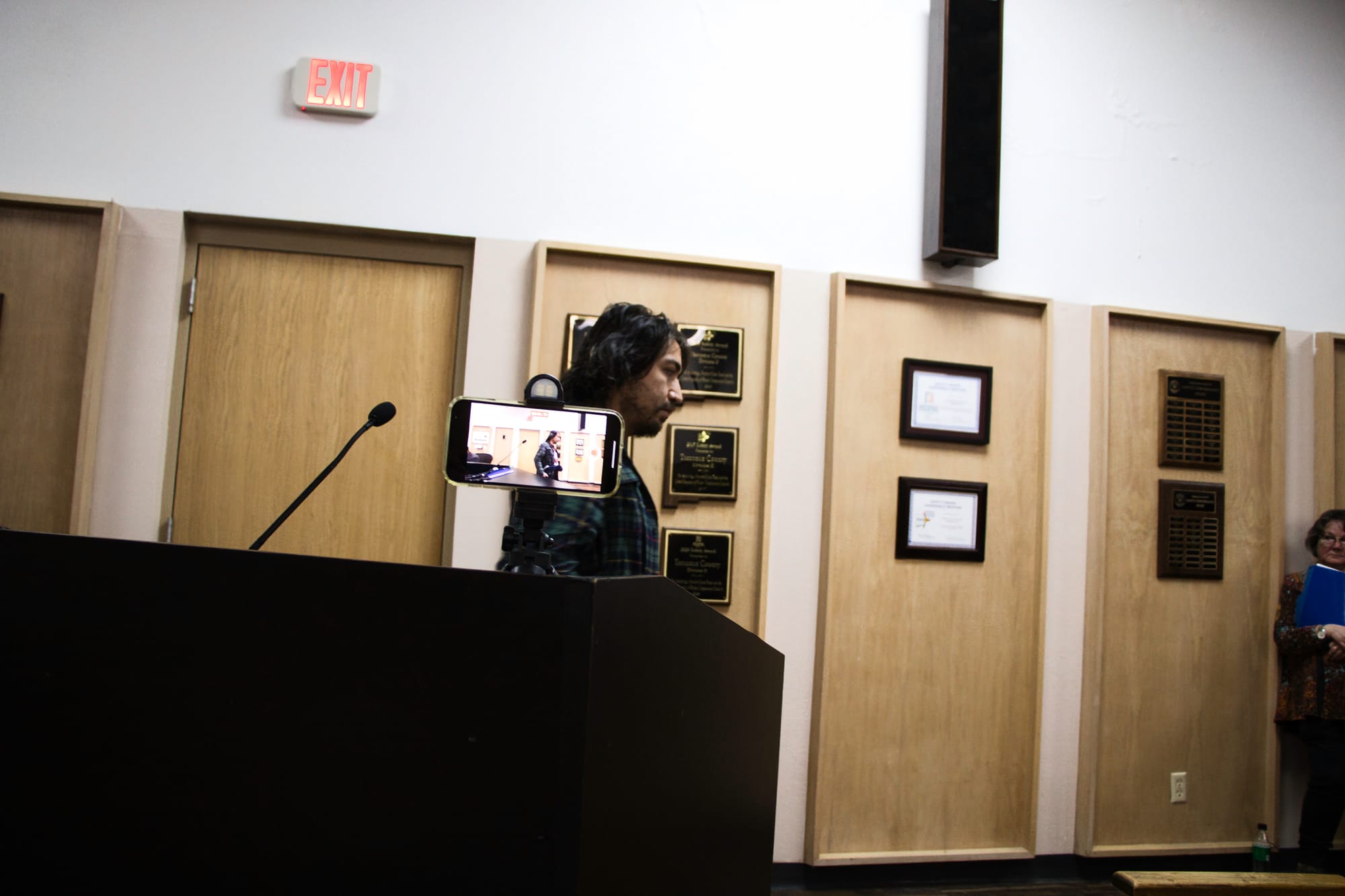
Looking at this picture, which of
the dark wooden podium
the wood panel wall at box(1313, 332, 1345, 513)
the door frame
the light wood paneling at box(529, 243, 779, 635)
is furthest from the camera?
the wood panel wall at box(1313, 332, 1345, 513)

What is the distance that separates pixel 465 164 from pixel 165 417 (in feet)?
3.88

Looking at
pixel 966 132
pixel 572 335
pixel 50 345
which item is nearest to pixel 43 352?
pixel 50 345

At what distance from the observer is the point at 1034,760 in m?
→ 3.05

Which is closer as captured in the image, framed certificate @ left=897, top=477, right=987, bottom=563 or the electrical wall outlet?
framed certificate @ left=897, top=477, right=987, bottom=563

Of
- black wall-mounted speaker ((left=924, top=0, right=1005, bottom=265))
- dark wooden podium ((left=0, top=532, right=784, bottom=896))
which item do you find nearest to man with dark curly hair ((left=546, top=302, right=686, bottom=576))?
dark wooden podium ((left=0, top=532, right=784, bottom=896))

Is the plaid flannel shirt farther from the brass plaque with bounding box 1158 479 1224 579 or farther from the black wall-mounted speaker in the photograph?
the brass plaque with bounding box 1158 479 1224 579

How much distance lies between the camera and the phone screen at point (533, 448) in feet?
2.77

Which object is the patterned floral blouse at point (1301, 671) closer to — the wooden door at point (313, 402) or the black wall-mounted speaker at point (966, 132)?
the black wall-mounted speaker at point (966, 132)

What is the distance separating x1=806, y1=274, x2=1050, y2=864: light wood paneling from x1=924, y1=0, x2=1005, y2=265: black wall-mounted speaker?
210mm

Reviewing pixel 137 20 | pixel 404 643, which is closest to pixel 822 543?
pixel 404 643

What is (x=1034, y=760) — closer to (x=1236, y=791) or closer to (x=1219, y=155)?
(x=1236, y=791)

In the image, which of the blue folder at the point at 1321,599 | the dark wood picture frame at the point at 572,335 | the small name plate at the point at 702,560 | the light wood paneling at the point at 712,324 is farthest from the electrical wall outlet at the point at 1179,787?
the dark wood picture frame at the point at 572,335

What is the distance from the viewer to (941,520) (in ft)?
10.1

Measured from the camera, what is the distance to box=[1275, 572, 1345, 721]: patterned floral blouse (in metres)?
3.08
